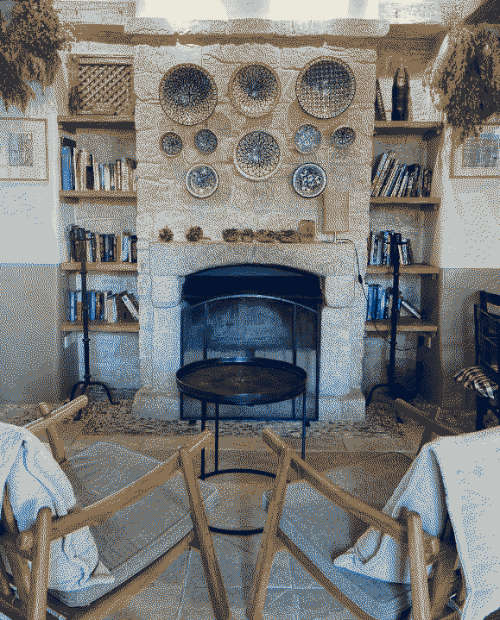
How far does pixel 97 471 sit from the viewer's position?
2068 mm

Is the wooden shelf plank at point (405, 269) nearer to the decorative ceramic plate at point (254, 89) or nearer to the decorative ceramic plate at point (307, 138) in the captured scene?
the decorative ceramic plate at point (307, 138)

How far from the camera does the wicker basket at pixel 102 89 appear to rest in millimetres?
4156

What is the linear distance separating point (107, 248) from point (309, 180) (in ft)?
5.13

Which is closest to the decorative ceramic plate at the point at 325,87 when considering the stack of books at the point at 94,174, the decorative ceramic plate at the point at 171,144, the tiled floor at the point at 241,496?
the decorative ceramic plate at the point at 171,144

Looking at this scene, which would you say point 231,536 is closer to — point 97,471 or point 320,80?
point 97,471

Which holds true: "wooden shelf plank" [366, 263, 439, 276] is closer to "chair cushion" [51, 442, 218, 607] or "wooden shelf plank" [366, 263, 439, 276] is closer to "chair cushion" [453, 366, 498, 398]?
"chair cushion" [453, 366, 498, 398]

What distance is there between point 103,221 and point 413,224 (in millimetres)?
2427

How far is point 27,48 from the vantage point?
3662 millimetres

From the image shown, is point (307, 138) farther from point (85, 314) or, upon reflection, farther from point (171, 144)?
→ point (85, 314)

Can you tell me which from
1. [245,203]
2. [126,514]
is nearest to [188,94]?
[245,203]

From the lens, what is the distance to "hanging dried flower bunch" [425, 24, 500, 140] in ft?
11.9

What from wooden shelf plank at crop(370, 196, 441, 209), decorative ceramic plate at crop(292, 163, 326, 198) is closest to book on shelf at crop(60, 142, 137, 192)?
decorative ceramic plate at crop(292, 163, 326, 198)

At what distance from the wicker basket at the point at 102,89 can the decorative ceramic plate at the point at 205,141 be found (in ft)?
2.12

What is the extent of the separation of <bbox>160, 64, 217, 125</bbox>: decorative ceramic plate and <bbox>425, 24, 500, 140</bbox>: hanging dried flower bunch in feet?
5.05
